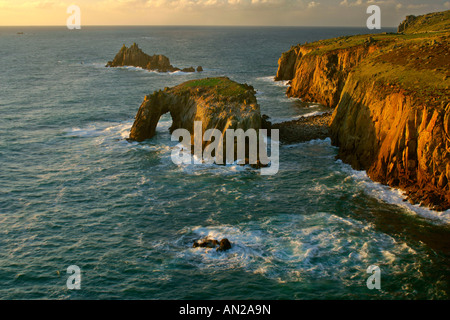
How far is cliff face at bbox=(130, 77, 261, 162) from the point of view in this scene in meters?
58.4

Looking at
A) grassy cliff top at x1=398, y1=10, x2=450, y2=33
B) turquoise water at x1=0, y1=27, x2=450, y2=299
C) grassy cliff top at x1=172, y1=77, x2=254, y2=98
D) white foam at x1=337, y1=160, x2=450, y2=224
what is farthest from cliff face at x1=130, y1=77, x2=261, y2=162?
grassy cliff top at x1=398, y1=10, x2=450, y2=33

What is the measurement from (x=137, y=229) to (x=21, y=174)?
2349 centimetres

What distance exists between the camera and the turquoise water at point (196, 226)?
32.7 metres

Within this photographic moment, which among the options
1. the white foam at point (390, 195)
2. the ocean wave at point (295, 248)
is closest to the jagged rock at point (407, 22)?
the white foam at point (390, 195)

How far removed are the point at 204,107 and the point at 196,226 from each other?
25.8 metres

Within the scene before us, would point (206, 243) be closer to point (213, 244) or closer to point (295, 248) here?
point (213, 244)

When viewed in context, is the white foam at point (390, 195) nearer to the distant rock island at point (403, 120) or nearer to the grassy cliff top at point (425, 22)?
the distant rock island at point (403, 120)

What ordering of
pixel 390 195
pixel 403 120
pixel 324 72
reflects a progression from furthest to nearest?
1. pixel 324 72
2. pixel 403 120
3. pixel 390 195

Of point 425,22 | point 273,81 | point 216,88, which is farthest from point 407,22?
point 216,88

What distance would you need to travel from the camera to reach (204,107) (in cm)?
6262

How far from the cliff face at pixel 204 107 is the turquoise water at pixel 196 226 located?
12.7 feet

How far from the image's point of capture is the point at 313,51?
10475 centimetres

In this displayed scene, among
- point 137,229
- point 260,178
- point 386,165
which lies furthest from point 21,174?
point 386,165
